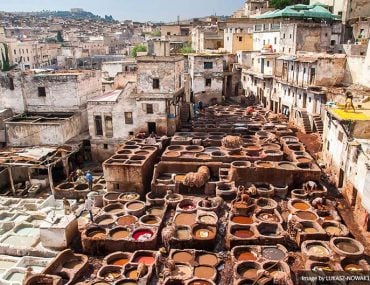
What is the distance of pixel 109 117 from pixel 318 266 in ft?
73.6

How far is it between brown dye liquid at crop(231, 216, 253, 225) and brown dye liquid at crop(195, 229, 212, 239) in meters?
2.02

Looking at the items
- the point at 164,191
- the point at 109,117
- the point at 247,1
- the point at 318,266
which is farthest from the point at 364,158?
the point at 247,1

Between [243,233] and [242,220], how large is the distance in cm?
156

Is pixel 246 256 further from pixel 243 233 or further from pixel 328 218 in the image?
pixel 328 218

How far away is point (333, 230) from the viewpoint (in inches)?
790

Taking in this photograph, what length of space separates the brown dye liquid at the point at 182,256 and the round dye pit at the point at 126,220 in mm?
4162

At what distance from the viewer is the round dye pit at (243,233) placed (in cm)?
1981

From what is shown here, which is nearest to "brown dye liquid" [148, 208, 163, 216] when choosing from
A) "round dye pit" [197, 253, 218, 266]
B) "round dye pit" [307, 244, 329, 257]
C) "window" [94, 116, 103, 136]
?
"round dye pit" [197, 253, 218, 266]

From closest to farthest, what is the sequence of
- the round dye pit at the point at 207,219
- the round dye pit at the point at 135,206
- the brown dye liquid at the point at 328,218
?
1. the round dye pit at the point at 207,219
2. the brown dye liquid at the point at 328,218
3. the round dye pit at the point at 135,206

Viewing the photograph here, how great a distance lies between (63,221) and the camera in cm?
2028

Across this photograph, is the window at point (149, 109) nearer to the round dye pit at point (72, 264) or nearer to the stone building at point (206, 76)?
the stone building at point (206, 76)

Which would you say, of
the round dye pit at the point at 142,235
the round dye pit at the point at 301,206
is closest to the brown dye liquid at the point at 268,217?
the round dye pit at the point at 301,206

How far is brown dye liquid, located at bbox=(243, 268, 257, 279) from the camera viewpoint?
1680cm

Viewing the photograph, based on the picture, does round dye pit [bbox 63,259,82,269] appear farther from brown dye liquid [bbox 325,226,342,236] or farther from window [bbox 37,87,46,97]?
window [bbox 37,87,46,97]
